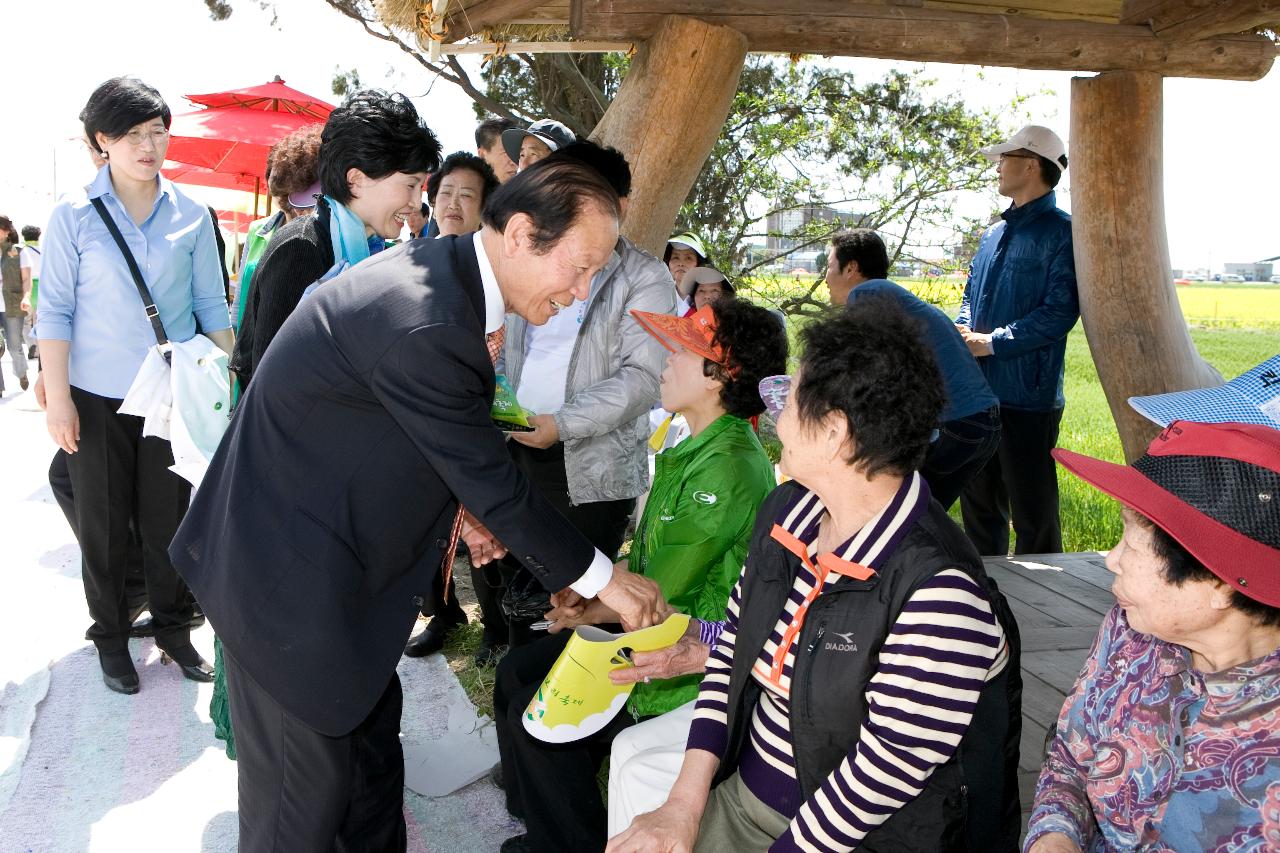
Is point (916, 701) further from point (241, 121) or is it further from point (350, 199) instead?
point (241, 121)

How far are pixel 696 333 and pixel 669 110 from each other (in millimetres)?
1679

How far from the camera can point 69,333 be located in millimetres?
3836

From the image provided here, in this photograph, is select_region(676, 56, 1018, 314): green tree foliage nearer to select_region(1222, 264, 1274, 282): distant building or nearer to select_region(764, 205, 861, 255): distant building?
select_region(764, 205, 861, 255): distant building

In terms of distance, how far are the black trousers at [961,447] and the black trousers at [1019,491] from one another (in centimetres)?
55

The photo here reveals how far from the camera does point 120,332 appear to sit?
3893mm

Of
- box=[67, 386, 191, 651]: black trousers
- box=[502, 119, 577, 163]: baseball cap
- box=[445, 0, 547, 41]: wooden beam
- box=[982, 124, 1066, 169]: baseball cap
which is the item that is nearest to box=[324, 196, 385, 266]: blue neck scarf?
box=[502, 119, 577, 163]: baseball cap

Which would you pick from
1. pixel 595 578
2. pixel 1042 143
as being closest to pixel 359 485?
pixel 595 578

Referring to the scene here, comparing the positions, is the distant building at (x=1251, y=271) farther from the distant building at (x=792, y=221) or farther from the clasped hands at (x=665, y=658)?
the clasped hands at (x=665, y=658)

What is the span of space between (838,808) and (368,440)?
3.71ft

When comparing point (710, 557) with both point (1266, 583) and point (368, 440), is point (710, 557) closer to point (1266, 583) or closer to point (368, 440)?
point (368, 440)

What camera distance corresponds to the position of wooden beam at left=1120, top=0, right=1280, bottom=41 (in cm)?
455

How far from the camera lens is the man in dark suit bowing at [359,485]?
1957 mm

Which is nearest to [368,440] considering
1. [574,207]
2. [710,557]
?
[574,207]

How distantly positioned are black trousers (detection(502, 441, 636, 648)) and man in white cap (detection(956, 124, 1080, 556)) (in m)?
1.84
